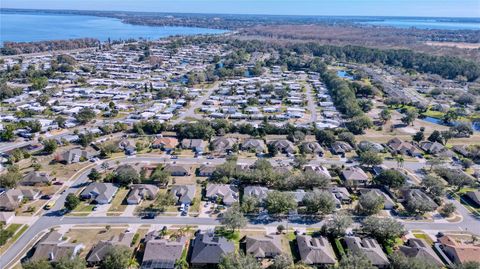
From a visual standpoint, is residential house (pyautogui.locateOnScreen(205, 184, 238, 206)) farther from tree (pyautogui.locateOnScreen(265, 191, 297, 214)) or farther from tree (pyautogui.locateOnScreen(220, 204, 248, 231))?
tree (pyautogui.locateOnScreen(220, 204, 248, 231))

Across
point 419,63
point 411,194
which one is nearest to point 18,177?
point 411,194

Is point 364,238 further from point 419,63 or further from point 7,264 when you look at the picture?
point 419,63

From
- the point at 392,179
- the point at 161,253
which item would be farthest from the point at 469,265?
the point at 161,253

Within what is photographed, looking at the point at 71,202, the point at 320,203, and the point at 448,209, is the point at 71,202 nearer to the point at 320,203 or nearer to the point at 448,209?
the point at 320,203

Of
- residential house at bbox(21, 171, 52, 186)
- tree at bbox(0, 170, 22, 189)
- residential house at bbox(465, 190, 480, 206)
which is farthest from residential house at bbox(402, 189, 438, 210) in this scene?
tree at bbox(0, 170, 22, 189)

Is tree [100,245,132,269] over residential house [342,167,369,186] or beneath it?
over

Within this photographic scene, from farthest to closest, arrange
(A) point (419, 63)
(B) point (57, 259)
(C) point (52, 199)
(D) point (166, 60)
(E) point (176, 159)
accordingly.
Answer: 1. (D) point (166, 60)
2. (A) point (419, 63)
3. (E) point (176, 159)
4. (C) point (52, 199)
5. (B) point (57, 259)

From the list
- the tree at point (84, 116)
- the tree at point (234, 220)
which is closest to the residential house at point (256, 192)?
the tree at point (234, 220)
